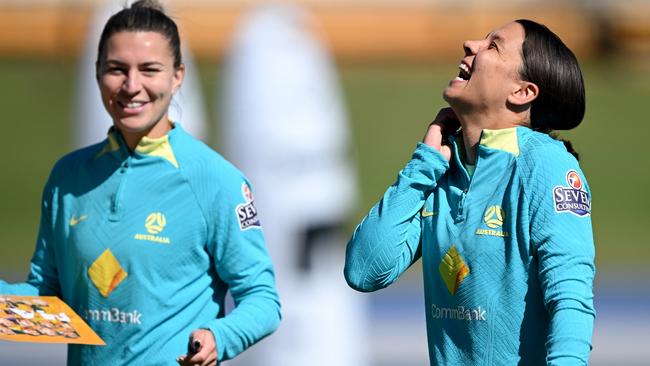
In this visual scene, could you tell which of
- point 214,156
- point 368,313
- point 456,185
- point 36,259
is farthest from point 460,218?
point 368,313

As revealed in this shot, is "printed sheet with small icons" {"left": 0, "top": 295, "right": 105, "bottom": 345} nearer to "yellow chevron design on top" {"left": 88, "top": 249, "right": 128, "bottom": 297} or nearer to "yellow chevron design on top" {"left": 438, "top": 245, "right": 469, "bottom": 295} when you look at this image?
"yellow chevron design on top" {"left": 88, "top": 249, "right": 128, "bottom": 297}

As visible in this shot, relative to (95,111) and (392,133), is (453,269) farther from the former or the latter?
(392,133)

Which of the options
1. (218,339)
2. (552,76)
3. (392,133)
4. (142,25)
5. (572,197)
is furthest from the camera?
(392,133)

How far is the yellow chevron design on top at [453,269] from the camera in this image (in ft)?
8.33

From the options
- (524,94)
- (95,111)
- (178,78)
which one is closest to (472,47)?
(524,94)

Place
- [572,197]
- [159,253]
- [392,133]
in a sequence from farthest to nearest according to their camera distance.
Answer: [392,133] < [159,253] < [572,197]

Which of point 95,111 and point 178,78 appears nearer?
point 178,78

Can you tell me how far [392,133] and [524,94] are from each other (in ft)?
31.8

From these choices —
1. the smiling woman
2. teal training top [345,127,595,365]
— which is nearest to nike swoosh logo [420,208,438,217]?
teal training top [345,127,595,365]

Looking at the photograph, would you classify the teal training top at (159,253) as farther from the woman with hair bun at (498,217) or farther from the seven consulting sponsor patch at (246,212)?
the woman with hair bun at (498,217)

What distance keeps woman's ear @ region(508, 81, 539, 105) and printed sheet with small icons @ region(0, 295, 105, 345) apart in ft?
3.90

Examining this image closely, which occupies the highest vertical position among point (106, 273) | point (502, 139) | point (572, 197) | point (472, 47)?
point (472, 47)

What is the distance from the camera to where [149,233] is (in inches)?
117

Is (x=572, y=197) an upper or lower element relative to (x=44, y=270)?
upper
